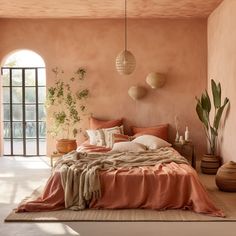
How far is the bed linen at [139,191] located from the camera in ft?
16.6

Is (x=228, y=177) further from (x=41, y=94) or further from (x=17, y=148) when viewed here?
(x=17, y=148)

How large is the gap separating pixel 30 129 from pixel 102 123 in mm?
1695

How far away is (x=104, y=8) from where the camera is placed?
7.80 metres

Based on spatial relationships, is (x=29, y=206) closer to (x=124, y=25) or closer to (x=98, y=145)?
(x=98, y=145)

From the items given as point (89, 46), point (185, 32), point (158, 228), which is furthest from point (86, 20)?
point (158, 228)

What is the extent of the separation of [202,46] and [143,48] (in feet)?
3.96

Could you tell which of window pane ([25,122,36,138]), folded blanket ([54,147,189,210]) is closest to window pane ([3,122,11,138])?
window pane ([25,122,36,138])

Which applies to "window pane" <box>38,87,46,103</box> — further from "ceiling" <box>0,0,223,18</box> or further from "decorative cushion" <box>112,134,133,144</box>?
"decorative cushion" <box>112,134,133,144</box>

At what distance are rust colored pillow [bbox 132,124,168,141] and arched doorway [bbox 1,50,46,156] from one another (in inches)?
81.5

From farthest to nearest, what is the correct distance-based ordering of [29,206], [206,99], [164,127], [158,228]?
[164,127]
[206,99]
[29,206]
[158,228]

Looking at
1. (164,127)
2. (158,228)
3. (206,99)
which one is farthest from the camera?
(164,127)

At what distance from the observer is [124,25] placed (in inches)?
341

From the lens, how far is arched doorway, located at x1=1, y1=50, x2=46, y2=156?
9016mm

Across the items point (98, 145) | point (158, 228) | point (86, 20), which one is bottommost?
point (158, 228)
